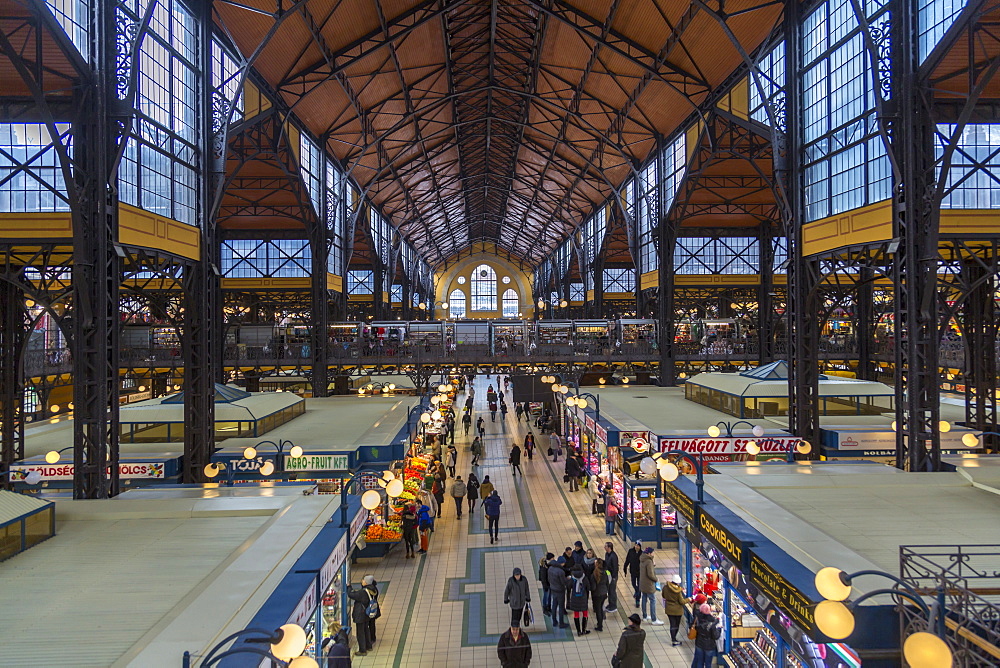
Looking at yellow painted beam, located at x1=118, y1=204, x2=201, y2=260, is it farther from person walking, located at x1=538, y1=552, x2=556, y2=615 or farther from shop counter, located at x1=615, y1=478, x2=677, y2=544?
shop counter, located at x1=615, y1=478, x2=677, y2=544

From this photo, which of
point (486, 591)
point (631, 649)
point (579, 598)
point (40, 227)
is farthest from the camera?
point (486, 591)

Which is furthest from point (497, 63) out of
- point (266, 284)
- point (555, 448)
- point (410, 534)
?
point (410, 534)

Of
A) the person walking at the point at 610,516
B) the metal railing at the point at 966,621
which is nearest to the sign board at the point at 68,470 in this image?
the person walking at the point at 610,516

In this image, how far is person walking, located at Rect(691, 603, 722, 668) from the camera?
9.51m

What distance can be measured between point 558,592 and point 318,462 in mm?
7309

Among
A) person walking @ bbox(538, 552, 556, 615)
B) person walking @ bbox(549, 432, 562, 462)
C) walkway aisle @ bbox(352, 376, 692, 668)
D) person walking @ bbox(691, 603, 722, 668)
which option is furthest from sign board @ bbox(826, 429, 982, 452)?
person walking @ bbox(549, 432, 562, 462)

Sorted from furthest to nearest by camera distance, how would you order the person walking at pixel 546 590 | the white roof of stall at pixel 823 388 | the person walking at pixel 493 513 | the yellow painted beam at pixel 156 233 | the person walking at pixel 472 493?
the white roof of stall at pixel 823 388, the person walking at pixel 472 493, the person walking at pixel 493 513, the yellow painted beam at pixel 156 233, the person walking at pixel 546 590

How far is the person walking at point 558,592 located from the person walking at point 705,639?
2796 mm

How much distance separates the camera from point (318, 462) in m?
16.0

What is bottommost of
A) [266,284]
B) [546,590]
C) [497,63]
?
[546,590]

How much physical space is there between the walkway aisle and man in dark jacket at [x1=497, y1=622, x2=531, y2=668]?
1.71 meters

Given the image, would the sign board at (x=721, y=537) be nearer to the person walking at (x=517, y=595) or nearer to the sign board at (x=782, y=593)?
the sign board at (x=782, y=593)

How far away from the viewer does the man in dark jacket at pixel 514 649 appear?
29.5 feet

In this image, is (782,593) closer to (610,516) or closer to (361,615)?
(361,615)
